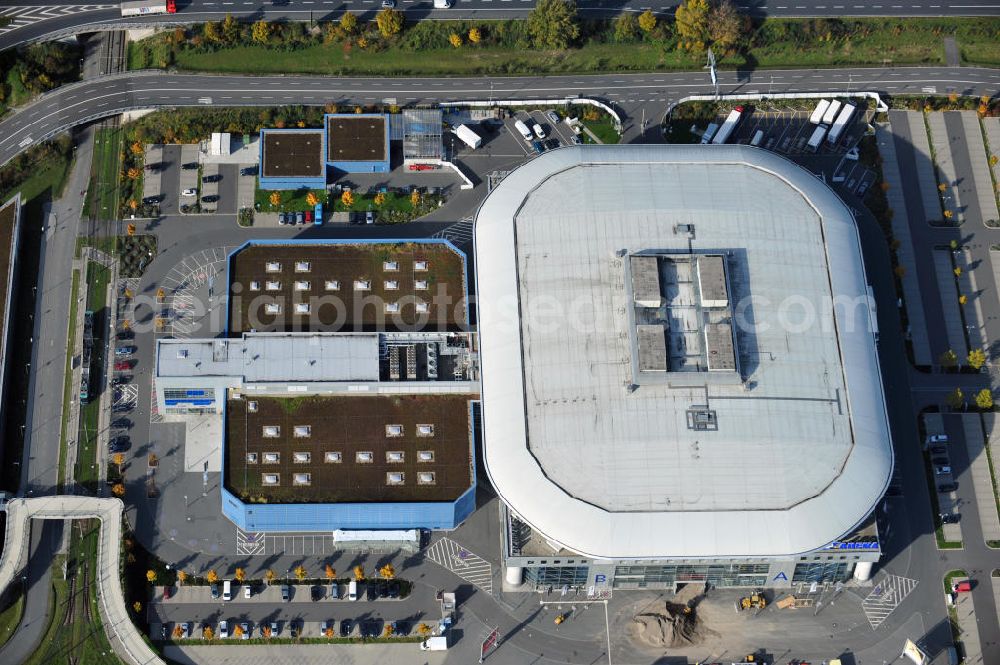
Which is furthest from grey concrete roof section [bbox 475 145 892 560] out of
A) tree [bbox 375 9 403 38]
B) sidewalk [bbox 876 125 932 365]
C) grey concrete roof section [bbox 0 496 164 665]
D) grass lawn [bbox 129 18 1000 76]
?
grey concrete roof section [bbox 0 496 164 665]

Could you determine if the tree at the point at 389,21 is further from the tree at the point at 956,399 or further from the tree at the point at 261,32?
the tree at the point at 956,399

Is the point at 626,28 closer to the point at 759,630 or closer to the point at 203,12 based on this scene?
the point at 203,12

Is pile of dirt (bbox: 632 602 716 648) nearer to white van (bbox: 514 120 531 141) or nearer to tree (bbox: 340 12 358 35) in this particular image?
white van (bbox: 514 120 531 141)

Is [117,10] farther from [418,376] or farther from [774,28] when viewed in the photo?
[774,28]

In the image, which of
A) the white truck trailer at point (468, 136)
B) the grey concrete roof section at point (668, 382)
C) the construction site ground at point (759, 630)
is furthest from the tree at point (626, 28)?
the construction site ground at point (759, 630)

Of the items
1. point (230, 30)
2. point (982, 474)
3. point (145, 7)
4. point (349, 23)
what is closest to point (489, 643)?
point (982, 474)

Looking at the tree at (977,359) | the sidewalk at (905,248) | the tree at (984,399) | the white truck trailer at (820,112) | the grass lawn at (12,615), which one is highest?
the white truck trailer at (820,112)
